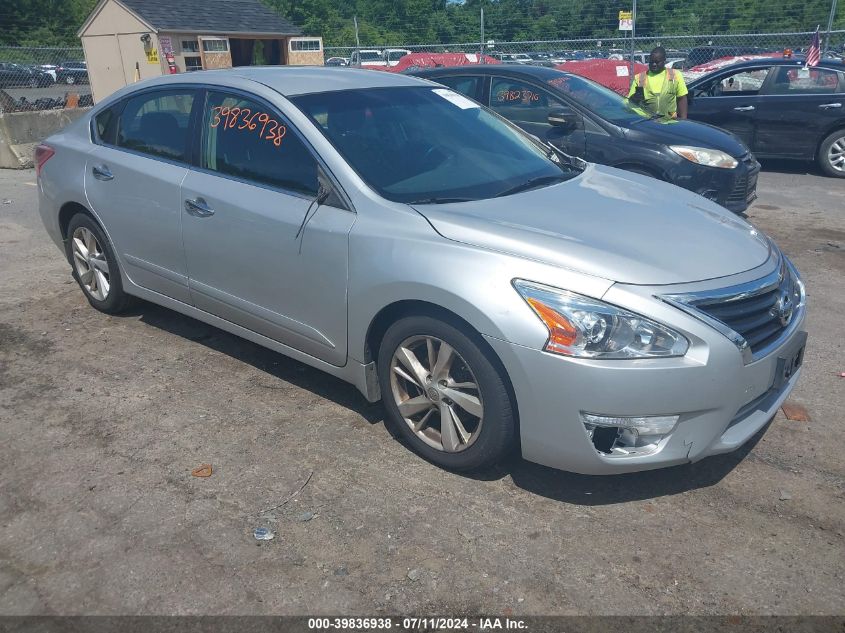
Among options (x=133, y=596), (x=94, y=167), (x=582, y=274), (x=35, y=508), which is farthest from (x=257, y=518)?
(x=94, y=167)

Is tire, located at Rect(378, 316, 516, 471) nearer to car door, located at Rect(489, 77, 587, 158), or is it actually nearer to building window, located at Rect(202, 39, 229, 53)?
car door, located at Rect(489, 77, 587, 158)

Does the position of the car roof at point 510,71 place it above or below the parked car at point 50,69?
above

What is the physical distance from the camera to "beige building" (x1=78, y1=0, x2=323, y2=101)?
1784 cm

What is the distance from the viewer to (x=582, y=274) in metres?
2.95

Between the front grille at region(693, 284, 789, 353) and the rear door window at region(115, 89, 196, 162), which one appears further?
the rear door window at region(115, 89, 196, 162)

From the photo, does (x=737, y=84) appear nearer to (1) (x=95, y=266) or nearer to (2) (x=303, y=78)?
(2) (x=303, y=78)

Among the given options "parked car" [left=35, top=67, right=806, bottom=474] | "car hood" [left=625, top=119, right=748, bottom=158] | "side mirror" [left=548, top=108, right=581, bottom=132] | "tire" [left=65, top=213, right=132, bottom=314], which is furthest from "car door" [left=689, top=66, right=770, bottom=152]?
"tire" [left=65, top=213, right=132, bottom=314]

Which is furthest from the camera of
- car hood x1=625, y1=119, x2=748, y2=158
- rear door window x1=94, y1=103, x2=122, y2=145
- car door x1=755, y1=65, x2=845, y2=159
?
car door x1=755, y1=65, x2=845, y2=159

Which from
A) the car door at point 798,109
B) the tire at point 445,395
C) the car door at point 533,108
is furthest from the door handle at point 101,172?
the car door at point 798,109

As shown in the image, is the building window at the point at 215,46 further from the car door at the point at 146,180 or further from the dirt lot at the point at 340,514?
the dirt lot at the point at 340,514

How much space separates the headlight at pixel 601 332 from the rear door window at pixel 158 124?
2.56 metres

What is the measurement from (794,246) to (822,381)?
124 inches

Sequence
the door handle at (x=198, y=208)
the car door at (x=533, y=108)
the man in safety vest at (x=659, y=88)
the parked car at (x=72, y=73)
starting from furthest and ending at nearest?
1. the parked car at (x=72, y=73)
2. the man in safety vest at (x=659, y=88)
3. the car door at (x=533, y=108)
4. the door handle at (x=198, y=208)

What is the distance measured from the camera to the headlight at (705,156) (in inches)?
279
